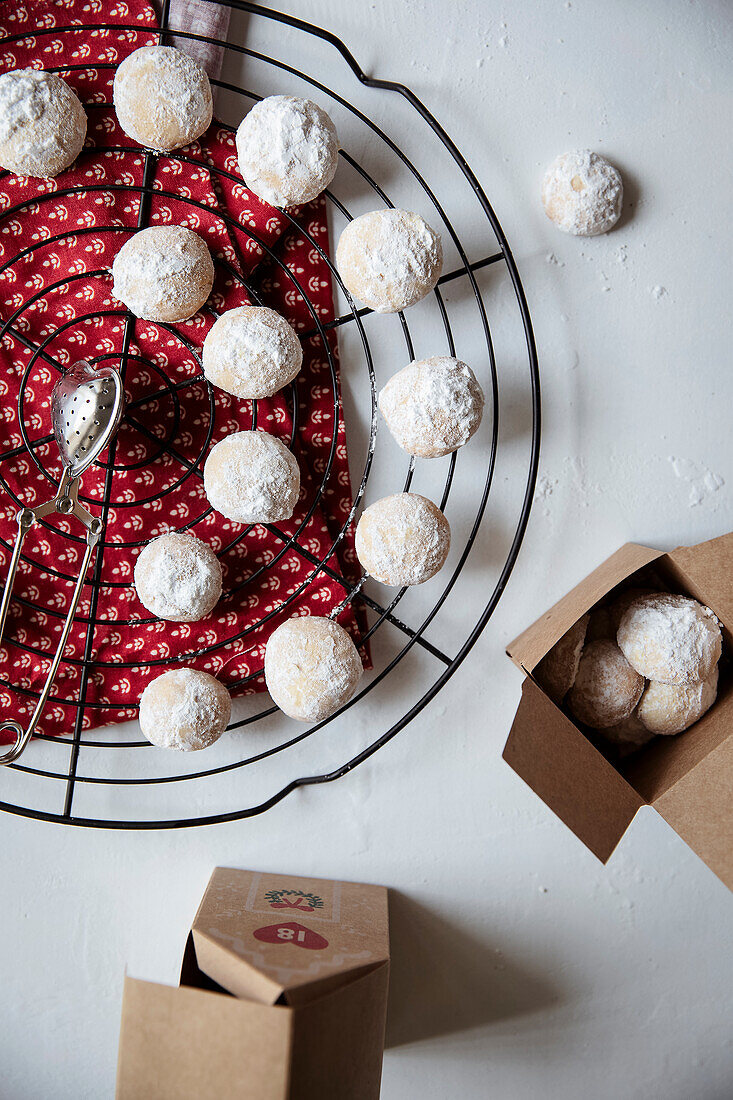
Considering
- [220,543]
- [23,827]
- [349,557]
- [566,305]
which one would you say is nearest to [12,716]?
[23,827]

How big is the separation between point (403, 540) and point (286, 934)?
1.68ft

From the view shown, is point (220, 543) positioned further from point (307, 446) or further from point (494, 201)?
point (494, 201)

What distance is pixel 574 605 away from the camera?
1002 millimetres

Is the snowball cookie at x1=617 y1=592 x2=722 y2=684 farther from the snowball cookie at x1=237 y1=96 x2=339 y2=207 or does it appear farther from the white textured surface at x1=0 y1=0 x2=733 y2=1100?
the snowball cookie at x1=237 y1=96 x2=339 y2=207

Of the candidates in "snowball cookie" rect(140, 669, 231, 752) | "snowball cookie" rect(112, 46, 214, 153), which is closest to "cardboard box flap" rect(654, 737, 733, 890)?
"snowball cookie" rect(140, 669, 231, 752)

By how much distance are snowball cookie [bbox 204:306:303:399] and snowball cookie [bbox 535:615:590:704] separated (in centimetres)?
51

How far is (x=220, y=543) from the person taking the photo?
3.39ft

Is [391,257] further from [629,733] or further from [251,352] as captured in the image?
[629,733]

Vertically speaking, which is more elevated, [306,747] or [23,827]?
[306,747]

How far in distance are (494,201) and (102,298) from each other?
59 centimetres

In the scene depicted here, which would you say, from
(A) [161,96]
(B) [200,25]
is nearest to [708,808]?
(A) [161,96]

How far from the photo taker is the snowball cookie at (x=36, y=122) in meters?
0.89

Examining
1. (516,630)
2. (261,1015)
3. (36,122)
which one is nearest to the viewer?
(261,1015)

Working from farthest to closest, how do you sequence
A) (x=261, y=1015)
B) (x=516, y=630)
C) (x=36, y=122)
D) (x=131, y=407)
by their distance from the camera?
(x=516, y=630) < (x=131, y=407) < (x=36, y=122) < (x=261, y=1015)
